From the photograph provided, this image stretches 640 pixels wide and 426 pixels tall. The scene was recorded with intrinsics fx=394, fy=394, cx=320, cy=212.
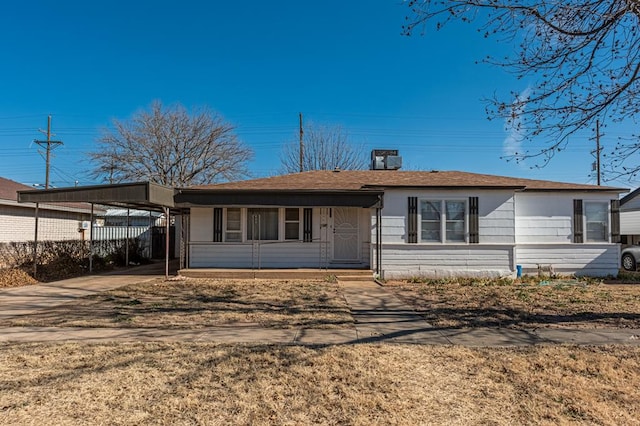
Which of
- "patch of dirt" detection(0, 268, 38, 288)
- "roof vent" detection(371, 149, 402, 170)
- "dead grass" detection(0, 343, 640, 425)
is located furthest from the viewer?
"roof vent" detection(371, 149, 402, 170)

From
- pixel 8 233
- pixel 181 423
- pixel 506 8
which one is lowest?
pixel 181 423

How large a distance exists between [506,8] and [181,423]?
6685 mm

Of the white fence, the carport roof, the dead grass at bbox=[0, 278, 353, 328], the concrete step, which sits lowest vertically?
the dead grass at bbox=[0, 278, 353, 328]

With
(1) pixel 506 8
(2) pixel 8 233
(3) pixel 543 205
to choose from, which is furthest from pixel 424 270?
(2) pixel 8 233

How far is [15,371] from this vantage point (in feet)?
14.1

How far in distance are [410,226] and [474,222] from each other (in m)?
2.06

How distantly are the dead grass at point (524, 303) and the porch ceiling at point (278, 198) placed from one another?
2.80 metres

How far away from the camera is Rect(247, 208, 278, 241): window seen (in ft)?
44.3

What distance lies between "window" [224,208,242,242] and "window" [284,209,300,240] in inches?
62.1

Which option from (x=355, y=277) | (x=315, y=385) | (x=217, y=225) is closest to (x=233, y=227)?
(x=217, y=225)

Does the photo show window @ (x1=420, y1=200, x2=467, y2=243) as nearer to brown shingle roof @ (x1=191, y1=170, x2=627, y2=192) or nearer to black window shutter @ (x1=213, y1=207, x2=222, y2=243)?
brown shingle roof @ (x1=191, y1=170, x2=627, y2=192)

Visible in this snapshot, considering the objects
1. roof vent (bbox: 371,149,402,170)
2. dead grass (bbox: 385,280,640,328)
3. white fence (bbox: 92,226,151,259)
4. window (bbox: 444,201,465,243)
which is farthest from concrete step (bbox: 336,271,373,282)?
white fence (bbox: 92,226,151,259)

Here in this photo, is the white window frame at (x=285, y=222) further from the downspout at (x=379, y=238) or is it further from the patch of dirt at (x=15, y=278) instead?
the patch of dirt at (x=15, y=278)

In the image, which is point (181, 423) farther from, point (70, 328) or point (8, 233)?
point (8, 233)
